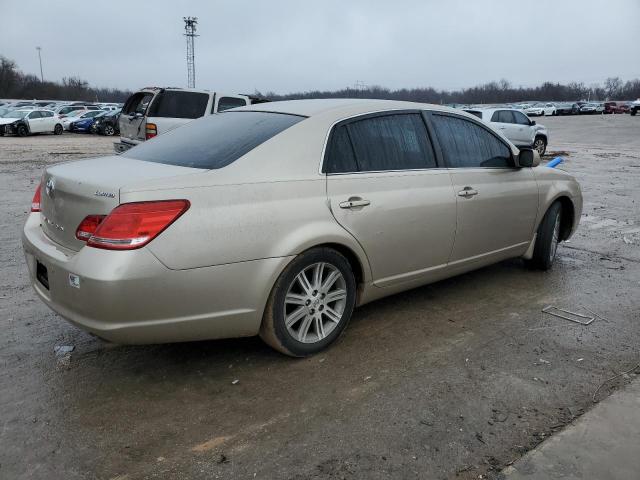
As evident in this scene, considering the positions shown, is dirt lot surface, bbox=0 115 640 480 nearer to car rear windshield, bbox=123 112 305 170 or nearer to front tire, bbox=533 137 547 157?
car rear windshield, bbox=123 112 305 170

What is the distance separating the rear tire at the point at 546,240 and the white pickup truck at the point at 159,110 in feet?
25.2

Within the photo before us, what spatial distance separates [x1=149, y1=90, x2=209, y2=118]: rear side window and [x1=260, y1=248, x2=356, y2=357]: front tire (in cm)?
869

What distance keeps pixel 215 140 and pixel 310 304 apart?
1.26 m

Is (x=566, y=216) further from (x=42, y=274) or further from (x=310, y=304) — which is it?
(x=42, y=274)

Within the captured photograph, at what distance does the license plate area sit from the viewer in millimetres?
3215

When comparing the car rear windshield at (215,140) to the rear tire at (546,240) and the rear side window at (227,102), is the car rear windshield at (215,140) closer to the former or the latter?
the rear tire at (546,240)

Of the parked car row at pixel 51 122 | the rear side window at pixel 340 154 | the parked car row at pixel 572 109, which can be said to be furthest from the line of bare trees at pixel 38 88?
the rear side window at pixel 340 154

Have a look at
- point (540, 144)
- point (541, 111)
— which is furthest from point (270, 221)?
point (541, 111)

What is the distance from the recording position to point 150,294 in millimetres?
2846

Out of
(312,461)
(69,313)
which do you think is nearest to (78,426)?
(69,313)

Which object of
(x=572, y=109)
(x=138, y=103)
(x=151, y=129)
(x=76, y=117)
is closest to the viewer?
(x=151, y=129)

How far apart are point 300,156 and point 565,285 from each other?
3.08m

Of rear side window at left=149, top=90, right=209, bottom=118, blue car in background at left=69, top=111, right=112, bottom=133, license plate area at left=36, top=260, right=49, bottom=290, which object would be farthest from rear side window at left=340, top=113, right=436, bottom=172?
blue car in background at left=69, top=111, right=112, bottom=133

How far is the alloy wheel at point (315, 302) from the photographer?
345cm
